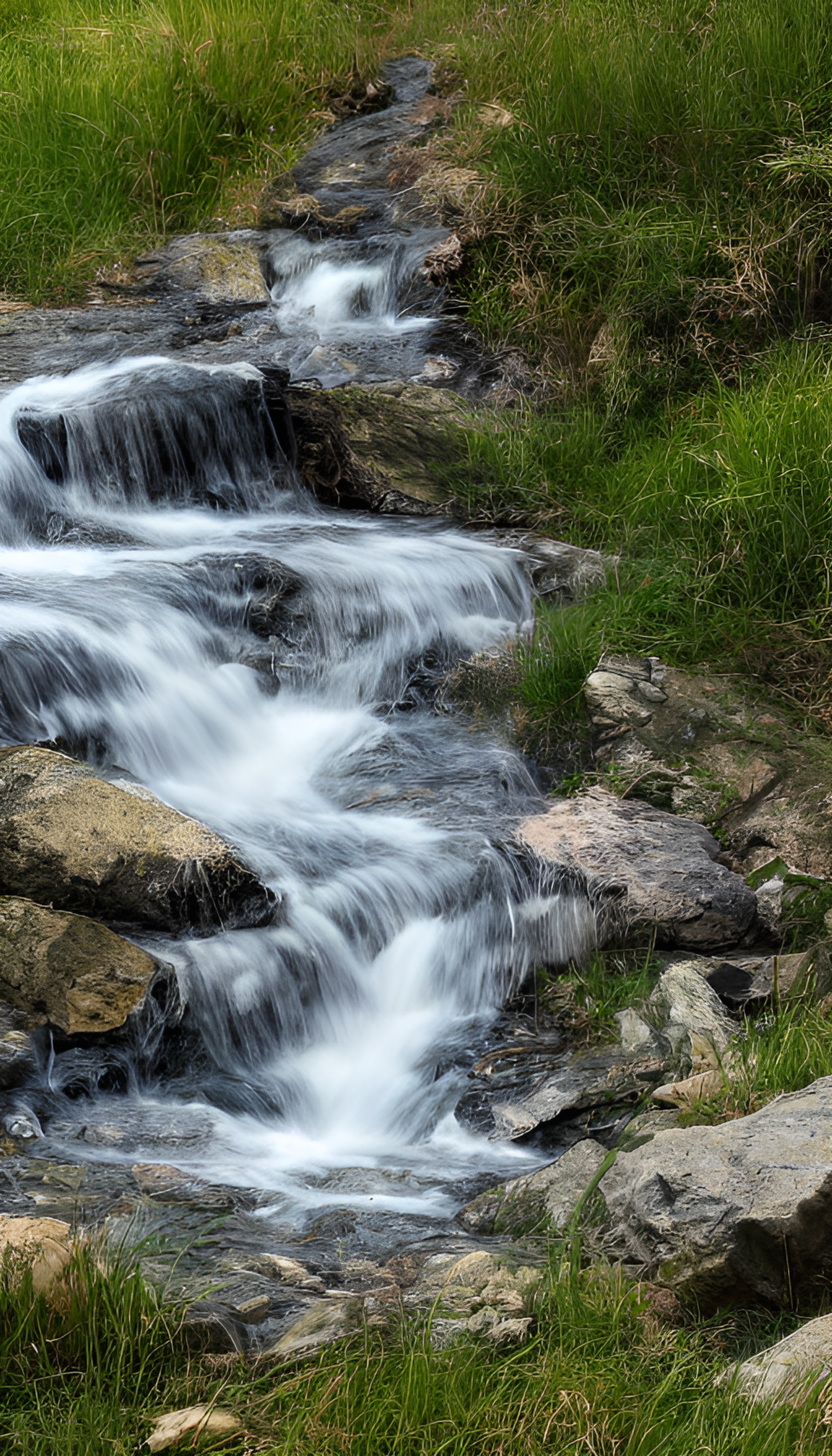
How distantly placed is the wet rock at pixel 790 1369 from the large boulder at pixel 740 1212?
149 mm

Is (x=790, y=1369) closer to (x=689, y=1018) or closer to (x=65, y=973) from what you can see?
(x=689, y=1018)

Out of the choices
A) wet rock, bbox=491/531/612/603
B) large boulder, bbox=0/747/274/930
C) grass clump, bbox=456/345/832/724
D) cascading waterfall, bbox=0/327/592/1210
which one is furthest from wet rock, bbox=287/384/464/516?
large boulder, bbox=0/747/274/930

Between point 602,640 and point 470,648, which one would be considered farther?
point 470,648

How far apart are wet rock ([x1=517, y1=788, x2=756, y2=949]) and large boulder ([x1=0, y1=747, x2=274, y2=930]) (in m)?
0.96

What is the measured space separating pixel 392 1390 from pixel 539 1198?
0.90m

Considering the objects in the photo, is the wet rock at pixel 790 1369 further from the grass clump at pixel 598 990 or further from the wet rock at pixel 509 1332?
the grass clump at pixel 598 990

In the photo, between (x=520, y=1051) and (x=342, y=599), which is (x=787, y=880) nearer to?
(x=520, y=1051)

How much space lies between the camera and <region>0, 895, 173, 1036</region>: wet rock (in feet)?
10.5

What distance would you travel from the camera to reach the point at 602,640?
4668 millimetres

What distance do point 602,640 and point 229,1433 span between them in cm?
325

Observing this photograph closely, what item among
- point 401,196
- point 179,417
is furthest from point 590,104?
point 179,417

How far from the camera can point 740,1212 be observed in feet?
7.12

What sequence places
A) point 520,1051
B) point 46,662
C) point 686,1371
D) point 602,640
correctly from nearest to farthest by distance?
point 686,1371
point 520,1051
point 46,662
point 602,640

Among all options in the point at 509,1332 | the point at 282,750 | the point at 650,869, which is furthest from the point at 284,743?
the point at 509,1332
